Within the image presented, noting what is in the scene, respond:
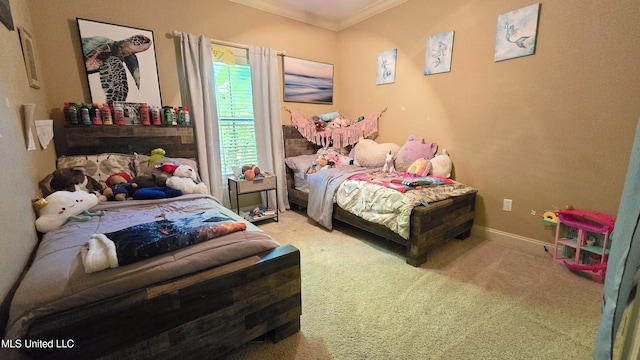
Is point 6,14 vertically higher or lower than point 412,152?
higher

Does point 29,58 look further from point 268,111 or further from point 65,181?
point 268,111

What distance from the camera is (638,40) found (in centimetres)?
177

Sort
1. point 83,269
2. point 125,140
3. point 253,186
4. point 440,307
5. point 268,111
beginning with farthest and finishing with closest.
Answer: point 268,111
point 253,186
point 125,140
point 440,307
point 83,269

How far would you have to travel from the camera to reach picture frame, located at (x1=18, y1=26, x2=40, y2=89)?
67.3 inches

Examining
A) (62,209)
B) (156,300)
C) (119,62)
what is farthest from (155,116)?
(156,300)

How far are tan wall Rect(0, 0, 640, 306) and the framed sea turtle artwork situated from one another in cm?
8

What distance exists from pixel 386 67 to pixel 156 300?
3.37 metres

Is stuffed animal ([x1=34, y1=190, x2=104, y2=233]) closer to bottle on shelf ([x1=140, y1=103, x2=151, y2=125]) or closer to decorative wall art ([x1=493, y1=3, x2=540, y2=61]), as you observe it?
bottle on shelf ([x1=140, y1=103, x2=151, y2=125])

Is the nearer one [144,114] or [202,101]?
[144,114]

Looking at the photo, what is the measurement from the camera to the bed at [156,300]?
0.87m

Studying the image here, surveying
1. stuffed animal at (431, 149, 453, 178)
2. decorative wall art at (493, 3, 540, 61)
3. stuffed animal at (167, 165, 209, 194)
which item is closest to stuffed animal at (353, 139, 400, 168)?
stuffed animal at (431, 149, 453, 178)

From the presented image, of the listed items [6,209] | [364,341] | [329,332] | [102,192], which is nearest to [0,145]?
[6,209]

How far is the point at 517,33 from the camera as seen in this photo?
2.25 m

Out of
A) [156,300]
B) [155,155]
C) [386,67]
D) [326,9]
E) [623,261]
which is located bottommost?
[156,300]
